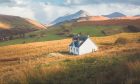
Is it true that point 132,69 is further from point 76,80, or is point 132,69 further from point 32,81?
point 32,81

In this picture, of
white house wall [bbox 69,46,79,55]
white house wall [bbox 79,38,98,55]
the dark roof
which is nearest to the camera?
white house wall [bbox 79,38,98,55]

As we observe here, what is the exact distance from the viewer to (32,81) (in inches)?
544

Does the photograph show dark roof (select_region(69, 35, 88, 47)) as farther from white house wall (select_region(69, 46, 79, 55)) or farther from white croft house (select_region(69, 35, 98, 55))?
white house wall (select_region(69, 46, 79, 55))

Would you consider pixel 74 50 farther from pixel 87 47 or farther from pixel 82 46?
pixel 87 47

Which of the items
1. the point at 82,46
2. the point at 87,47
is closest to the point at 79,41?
the point at 82,46

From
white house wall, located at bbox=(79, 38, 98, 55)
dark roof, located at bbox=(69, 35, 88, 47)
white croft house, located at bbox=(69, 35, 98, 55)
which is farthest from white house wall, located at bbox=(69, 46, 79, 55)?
white house wall, located at bbox=(79, 38, 98, 55)

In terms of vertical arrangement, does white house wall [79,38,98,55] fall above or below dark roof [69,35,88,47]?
below

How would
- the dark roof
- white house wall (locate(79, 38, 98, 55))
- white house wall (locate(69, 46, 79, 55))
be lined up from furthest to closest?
the dark roof, white house wall (locate(69, 46, 79, 55)), white house wall (locate(79, 38, 98, 55))

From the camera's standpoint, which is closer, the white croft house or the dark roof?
the white croft house

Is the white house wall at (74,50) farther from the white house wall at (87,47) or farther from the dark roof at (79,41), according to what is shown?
the white house wall at (87,47)

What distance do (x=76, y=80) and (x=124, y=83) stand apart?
261cm

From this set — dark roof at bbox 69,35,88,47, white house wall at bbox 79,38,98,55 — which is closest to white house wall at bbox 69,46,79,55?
dark roof at bbox 69,35,88,47

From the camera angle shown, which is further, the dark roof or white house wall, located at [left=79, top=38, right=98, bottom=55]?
the dark roof

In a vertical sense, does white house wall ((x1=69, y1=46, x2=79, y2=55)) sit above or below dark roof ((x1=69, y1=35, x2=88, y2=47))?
below
